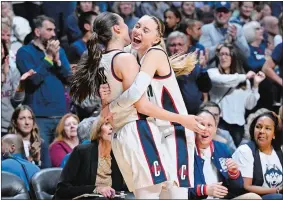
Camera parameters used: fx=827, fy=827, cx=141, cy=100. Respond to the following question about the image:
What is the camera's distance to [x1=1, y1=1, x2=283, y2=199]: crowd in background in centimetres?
735

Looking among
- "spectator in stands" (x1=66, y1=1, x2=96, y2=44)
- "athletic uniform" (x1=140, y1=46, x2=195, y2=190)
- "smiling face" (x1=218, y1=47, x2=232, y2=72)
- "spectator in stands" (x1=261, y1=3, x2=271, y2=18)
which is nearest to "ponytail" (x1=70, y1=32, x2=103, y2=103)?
"athletic uniform" (x1=140, y1=46, x2=195, y2=190)

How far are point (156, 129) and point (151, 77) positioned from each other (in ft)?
1.14

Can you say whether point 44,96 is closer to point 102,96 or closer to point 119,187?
point 119,187

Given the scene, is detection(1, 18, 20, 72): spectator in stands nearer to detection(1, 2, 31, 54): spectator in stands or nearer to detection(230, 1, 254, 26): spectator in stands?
detection(1, 2, 31, 54): spectator in stands

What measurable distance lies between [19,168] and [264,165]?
6.44ft

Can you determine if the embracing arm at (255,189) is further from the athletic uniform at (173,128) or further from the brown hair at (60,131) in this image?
the brown hair at (60,131)

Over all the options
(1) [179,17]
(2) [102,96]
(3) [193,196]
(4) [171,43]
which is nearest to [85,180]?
(3) [193,196]

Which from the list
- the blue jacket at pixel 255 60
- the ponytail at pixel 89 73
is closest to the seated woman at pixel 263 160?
the ponytail at pixel 89 73

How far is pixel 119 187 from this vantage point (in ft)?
20.2

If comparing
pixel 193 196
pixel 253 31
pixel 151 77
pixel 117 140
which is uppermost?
pixel 253 31

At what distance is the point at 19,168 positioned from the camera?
659 centimetres

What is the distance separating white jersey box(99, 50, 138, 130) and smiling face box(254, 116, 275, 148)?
1.99m

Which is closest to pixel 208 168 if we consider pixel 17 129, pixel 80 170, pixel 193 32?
pixel 80 170

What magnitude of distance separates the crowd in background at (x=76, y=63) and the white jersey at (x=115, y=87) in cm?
108
